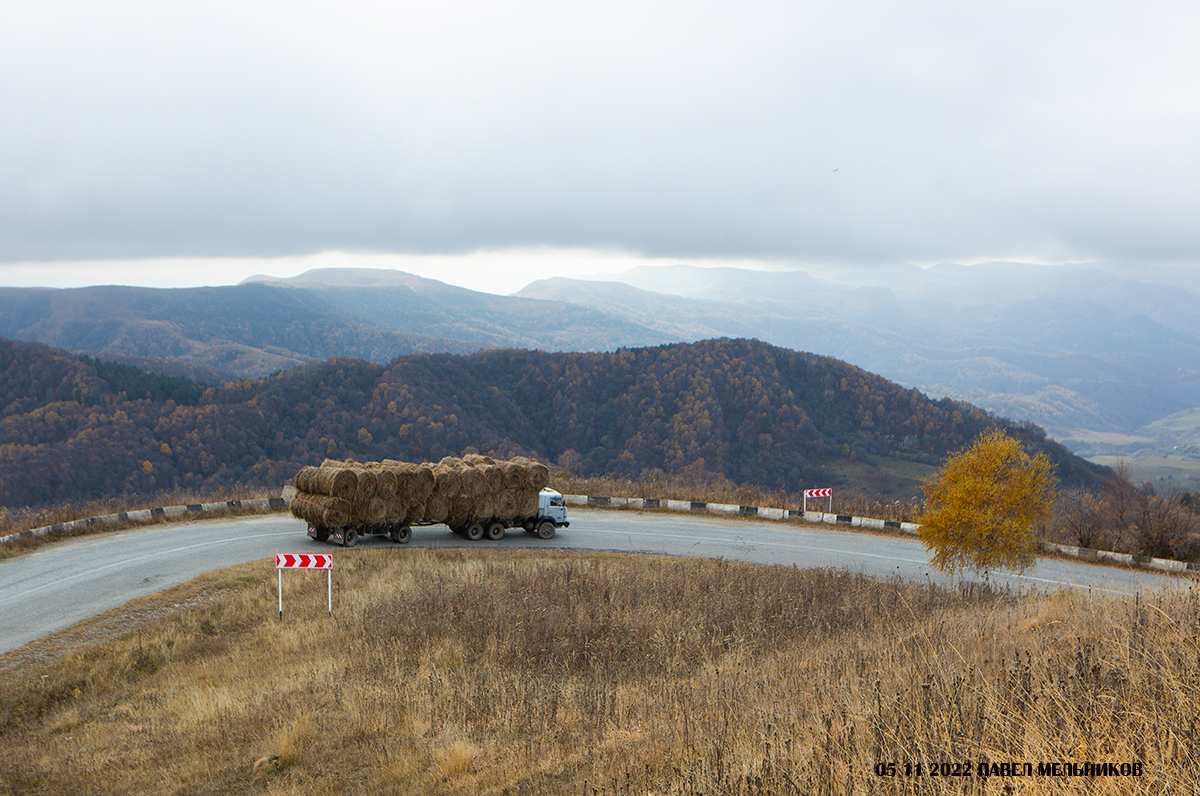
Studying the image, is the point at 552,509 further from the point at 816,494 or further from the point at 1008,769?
the point at 1008,769

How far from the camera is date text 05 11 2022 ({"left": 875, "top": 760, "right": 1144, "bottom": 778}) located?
4133mm

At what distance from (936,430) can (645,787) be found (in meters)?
166

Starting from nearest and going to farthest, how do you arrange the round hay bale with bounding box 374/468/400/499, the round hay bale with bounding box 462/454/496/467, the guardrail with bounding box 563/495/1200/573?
the guardrail with bounding box 563/495/1200/573, the round hay bale with bounding box 374/468/400/499, the round hay bale with bounding box 462/454/496/467

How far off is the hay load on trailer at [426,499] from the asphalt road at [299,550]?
61 centimetres

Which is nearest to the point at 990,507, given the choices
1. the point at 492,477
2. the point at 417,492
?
the point at 492,477

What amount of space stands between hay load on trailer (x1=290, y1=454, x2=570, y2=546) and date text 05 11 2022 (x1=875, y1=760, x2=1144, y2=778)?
1941 centimetres

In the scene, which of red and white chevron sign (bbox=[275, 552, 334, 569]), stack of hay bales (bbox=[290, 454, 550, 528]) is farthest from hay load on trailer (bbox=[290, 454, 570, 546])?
red and white chevron sign (bbox=[275, 552, 334, 569])

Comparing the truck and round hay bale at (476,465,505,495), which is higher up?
round hay bale at (476,465,505,495)

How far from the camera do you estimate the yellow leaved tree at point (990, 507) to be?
18516 millimetres

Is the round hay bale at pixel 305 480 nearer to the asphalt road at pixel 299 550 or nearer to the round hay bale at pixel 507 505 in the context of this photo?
the asphalt road at pixel 299 550

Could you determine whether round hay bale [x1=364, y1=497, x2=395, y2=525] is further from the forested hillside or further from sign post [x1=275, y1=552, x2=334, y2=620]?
the forested hillside

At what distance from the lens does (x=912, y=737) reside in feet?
17.6

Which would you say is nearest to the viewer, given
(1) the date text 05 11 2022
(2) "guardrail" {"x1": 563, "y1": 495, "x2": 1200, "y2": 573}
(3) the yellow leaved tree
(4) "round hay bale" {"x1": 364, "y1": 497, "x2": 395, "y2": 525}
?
(1) the date text 05 11 2022

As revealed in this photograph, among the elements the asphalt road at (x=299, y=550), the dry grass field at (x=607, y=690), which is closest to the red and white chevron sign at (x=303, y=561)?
the dry grass field at (x=607, y=690)
